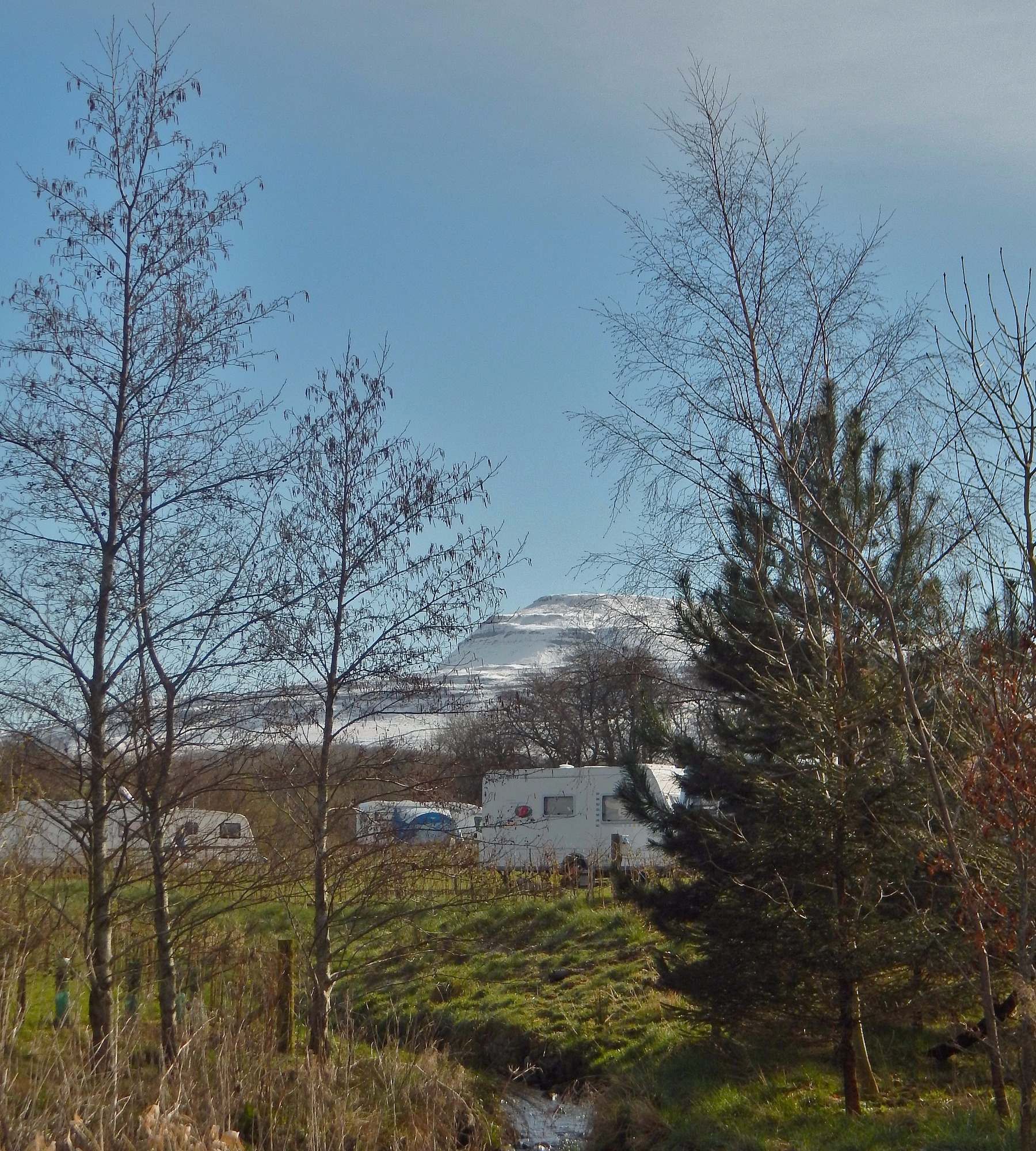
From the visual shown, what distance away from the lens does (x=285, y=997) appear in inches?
350

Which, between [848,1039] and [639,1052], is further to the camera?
[639,1052]

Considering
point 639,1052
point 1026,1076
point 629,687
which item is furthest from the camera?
point 639,1052

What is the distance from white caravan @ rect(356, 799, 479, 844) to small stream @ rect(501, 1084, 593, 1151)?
262 cm

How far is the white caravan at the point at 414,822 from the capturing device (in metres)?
9.48

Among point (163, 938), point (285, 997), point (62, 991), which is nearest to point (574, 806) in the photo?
point (285, 997)

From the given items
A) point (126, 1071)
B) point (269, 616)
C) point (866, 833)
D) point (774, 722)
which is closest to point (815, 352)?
point (774, 722)

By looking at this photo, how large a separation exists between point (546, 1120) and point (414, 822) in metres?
3.44

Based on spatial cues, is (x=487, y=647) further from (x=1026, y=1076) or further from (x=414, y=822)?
(x=1026, y=1076)

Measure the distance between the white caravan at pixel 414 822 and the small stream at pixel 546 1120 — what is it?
2.62 meters

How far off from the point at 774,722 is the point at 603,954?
8.05 meters

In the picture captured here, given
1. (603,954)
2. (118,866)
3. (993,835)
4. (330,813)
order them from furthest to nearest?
1. (603,954)
2. (330,813)
3. (118,866)
4. (993,835)

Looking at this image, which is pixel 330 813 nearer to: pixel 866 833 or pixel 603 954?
pixel 866 833

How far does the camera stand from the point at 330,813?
31.5 feet

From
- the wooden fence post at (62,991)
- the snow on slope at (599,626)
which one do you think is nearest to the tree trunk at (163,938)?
the wooden fence post at (62,991)
